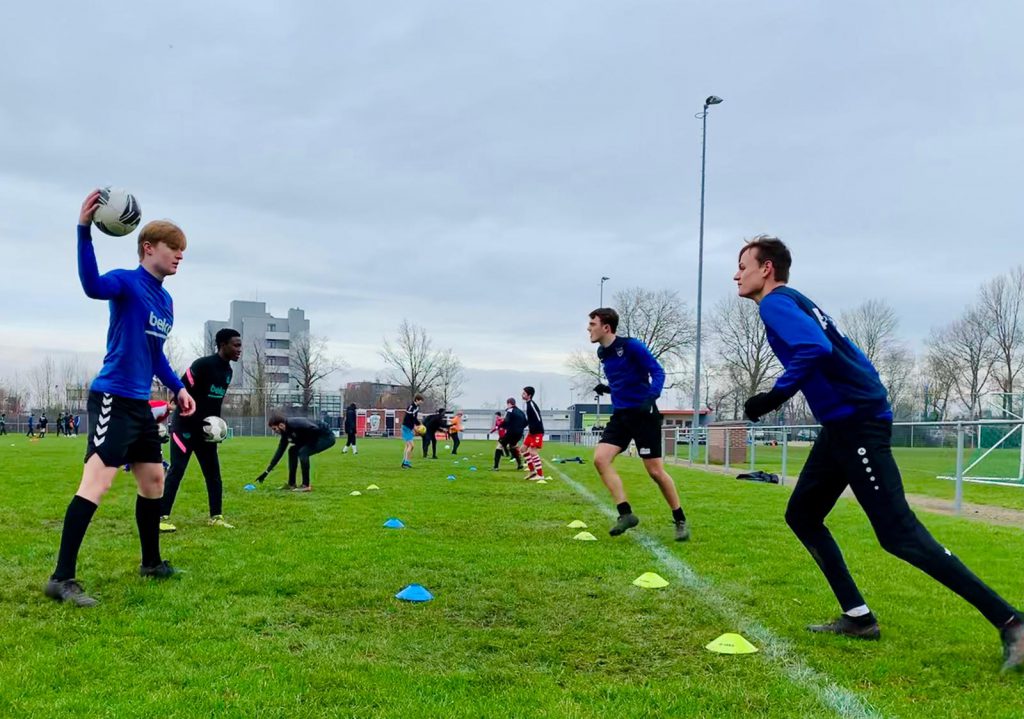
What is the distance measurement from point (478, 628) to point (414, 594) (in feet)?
2.41

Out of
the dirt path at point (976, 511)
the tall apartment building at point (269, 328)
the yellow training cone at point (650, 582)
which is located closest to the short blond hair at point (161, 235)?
the yellow training cone at point (650, 582)

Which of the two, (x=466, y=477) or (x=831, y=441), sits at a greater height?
(x=831, y=441)

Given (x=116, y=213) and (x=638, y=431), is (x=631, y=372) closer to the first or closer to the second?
(x=638, y=431)

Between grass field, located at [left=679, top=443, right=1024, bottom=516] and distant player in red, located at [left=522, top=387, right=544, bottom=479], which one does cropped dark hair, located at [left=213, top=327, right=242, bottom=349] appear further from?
grass field, located at [left=679, top=443, right=1024, bottom=516]

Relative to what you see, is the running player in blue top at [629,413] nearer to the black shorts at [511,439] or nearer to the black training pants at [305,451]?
the black training pants at [305,451]

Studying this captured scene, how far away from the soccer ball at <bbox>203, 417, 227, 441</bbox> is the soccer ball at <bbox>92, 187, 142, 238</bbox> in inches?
109

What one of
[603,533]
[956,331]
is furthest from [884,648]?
[956,331]

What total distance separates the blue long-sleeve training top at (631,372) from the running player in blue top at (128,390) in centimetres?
389

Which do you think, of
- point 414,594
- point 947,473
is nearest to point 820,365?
point 414,594

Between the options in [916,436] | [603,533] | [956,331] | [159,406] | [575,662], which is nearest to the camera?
[575,662]

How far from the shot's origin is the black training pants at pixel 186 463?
7.46 meters

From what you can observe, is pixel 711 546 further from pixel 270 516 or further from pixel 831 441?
pixel 270 516

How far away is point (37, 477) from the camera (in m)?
13.0

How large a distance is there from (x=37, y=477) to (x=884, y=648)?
535 inches
